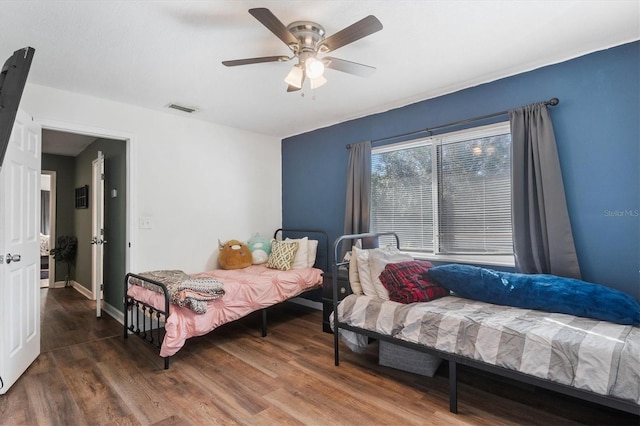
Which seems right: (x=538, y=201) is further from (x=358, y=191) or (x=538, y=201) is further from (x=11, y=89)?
(x=11, y=89)

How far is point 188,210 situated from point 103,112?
52.9 inches

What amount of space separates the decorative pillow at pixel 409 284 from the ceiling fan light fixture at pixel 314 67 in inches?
62.0

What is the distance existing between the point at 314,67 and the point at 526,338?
80.0 inches

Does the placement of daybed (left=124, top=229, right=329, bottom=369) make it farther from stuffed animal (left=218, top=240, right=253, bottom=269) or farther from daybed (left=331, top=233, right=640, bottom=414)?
daybed (left=331, top=233, right=640, bottom=414)

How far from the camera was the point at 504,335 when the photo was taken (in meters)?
1.94

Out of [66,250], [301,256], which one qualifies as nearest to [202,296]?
[301,256]

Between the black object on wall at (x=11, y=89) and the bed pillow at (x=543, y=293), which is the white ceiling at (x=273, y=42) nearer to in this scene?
the black object on wall at (x=11, y=89)

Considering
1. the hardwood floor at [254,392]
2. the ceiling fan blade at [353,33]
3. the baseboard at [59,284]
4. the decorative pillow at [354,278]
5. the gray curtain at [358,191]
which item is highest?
the ceiling fan blade at [353,33]

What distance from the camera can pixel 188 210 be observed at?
13.2 ft

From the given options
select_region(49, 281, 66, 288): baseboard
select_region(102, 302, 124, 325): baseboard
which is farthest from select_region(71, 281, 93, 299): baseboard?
select_region(102, 302, 124, 325): baseboard

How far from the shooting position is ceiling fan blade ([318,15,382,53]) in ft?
5.72

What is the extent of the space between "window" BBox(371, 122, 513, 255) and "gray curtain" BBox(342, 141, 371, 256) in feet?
0.43

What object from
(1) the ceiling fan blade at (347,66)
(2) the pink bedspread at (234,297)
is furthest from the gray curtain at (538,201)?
(2) the pink bedspread at (234,297)

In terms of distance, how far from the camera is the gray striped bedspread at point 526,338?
162 cm
